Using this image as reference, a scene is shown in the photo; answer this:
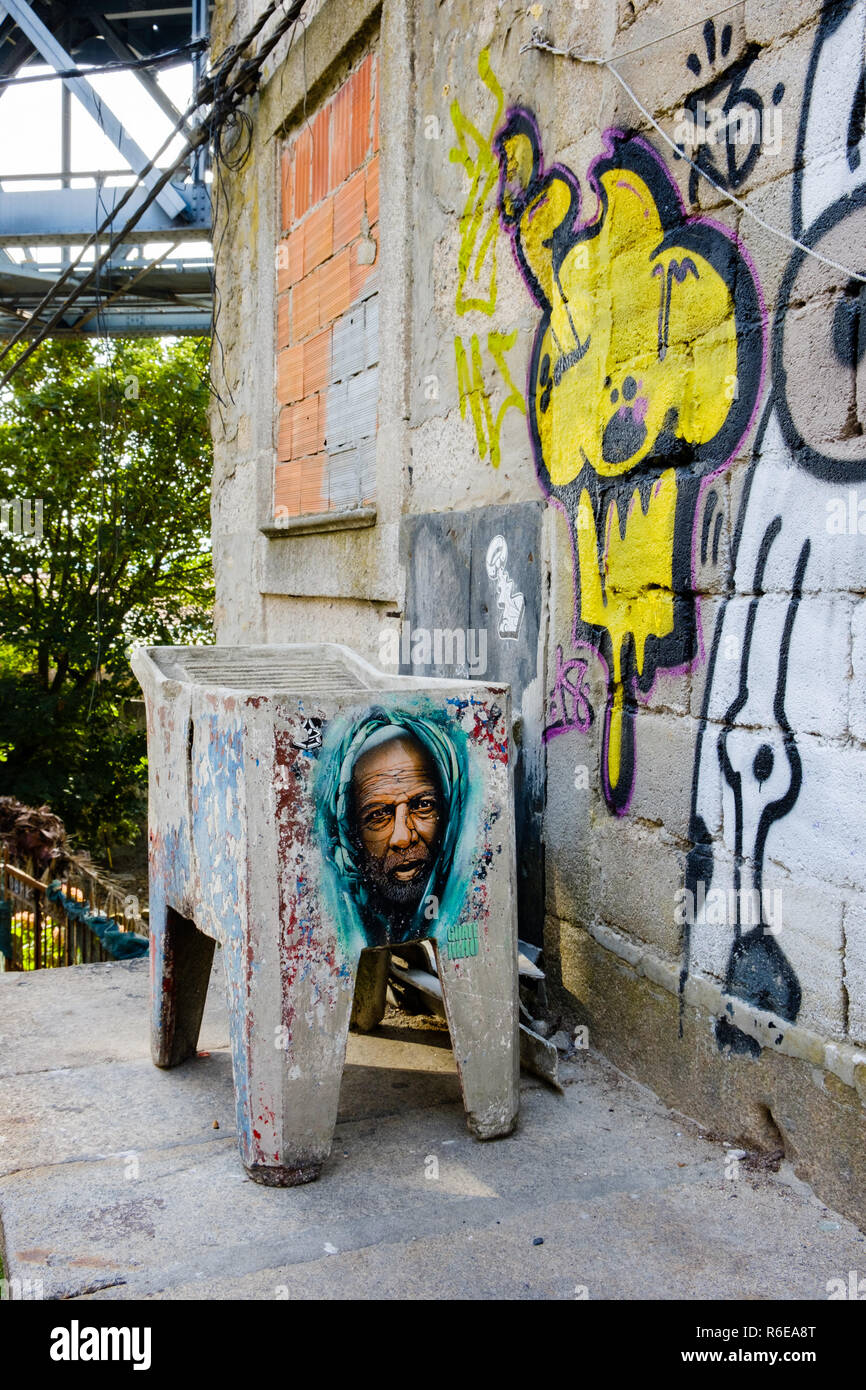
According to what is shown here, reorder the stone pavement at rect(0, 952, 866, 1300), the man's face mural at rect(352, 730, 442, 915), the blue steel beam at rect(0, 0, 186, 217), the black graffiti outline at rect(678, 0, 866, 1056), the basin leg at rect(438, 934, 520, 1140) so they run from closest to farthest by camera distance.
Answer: the stone pavement at rect(0, 952, 866, 1300), the black graffiti outline at rect(678, 0, 866, 1056), the man's face mural at rect(352, 730, 442, 915), the basin leg at rect(438, 934, 520, 1140), the blue steel beam at rect(0, 0, 186, 217)

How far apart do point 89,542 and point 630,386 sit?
11413 mm

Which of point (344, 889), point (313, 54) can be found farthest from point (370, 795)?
point (313, 54)

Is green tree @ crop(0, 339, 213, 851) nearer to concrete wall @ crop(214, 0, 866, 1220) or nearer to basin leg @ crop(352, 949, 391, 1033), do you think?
concrete wall @ crop(214, 0, 866, 1220)

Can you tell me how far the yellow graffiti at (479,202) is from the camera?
12.8 ft

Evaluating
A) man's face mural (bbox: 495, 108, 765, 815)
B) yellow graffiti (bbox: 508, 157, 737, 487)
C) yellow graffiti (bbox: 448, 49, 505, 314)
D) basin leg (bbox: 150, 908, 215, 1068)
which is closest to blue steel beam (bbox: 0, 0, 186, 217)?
yellow graffiti (bbox: 448, 49, 505, 314)

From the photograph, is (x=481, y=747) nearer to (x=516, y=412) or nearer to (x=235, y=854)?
(x=235, y=854)

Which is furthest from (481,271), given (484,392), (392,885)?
(392,885)

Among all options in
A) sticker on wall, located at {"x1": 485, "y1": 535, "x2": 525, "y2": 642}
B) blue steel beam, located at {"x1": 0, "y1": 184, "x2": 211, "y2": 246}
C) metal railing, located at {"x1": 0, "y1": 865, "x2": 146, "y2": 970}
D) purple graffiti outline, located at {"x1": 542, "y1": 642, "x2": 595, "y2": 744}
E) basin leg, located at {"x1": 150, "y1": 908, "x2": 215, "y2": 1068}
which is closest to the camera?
basin leg, located at {"x1": 150, "y1": 908, "x2": 215, "y2": 1068}

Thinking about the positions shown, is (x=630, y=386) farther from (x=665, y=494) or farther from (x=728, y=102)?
(x=728, y=102)

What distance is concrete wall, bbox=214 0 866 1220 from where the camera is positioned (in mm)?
2414

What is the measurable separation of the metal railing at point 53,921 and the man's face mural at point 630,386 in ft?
9.63

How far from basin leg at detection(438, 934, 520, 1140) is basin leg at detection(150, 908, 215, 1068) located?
0.88m

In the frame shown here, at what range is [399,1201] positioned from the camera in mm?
2430

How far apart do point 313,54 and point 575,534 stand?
3729 mm
